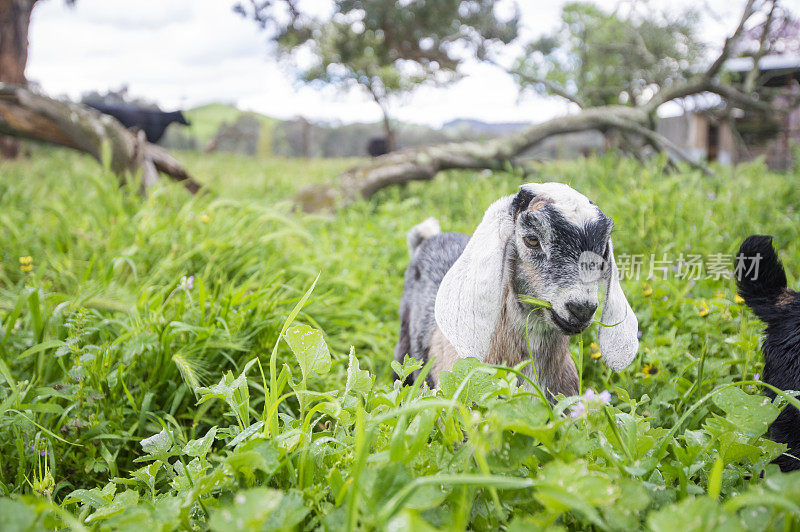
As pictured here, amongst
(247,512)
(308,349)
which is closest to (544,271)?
(308,349)

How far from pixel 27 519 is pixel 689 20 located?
14.1 meters

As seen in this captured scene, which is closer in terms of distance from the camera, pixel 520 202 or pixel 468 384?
pixel 468 384

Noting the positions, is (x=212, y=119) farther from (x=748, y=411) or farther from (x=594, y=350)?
(x=748, y=411)

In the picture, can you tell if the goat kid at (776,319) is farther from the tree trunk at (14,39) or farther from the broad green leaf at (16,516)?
the tree trunk at (14,39)

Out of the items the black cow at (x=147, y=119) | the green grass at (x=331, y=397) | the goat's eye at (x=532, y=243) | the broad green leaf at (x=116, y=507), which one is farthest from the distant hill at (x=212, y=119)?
the broad green leaf at (x=116, y=507)

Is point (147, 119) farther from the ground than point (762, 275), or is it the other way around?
point (147, 119)

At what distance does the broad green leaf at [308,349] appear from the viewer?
1.27 metres

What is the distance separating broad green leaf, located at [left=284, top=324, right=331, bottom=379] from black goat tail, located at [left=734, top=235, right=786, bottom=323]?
1488mm

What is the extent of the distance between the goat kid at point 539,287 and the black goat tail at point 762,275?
547 mm

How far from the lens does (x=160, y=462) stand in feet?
4.39

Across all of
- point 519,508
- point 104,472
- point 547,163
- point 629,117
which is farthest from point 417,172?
point 519,508

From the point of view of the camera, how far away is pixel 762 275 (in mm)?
1705

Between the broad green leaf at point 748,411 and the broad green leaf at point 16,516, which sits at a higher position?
the broad green leaf at point 748,411

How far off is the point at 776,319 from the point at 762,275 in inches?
6.3
